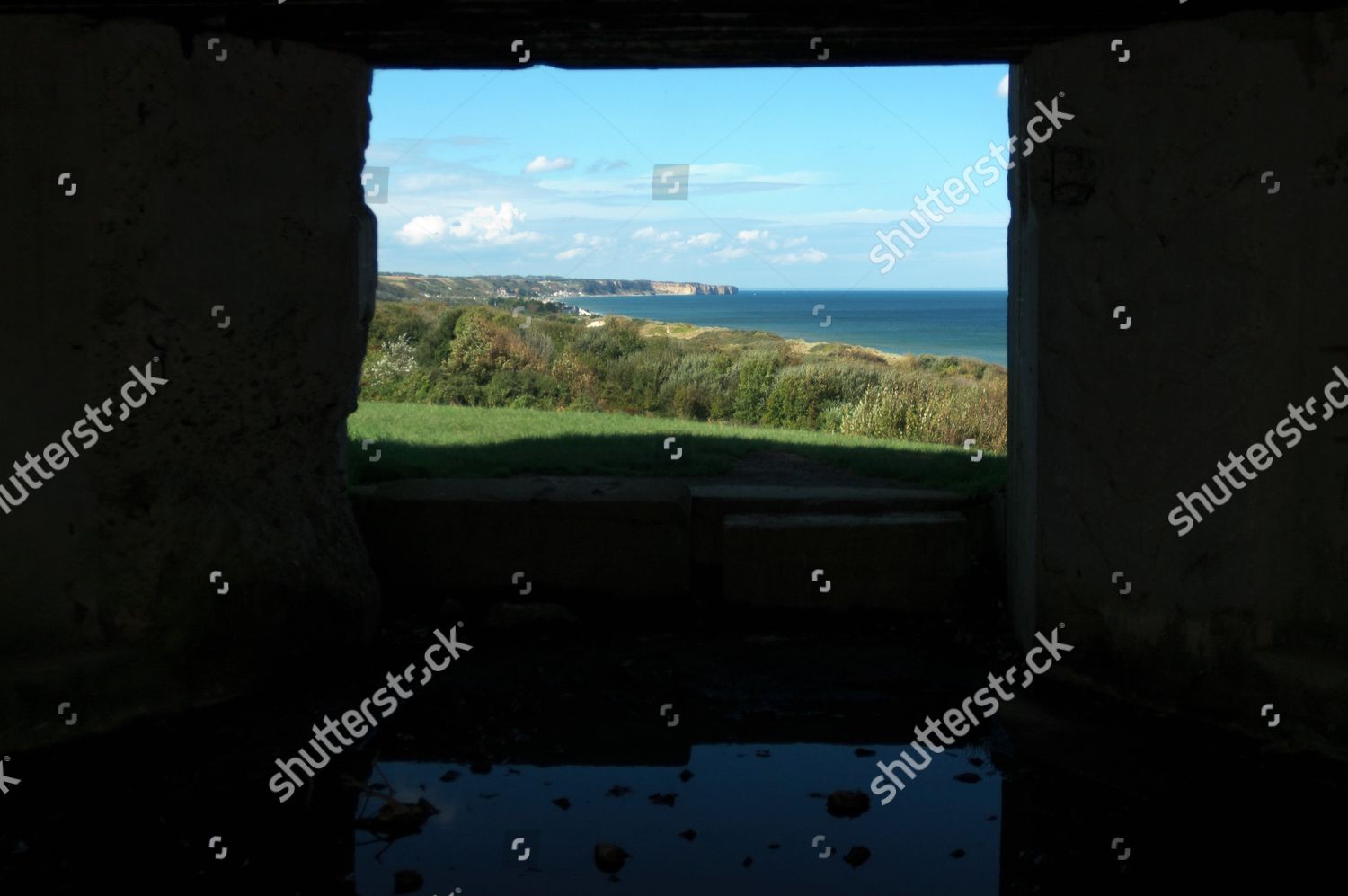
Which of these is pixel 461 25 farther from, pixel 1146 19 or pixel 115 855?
pixel 115 855

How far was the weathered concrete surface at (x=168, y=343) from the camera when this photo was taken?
172 inches

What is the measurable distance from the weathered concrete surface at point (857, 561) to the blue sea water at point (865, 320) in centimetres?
3408

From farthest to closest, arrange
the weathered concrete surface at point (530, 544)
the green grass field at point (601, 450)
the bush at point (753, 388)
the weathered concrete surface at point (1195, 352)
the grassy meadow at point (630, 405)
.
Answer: the bush at point (753, 388)
the grassy meadow at point (630, 405)
the green grass field at point (601, 450)
the weathered concrete surface at point (530, 544)
the weathered concrete surface at point (1195, 352)

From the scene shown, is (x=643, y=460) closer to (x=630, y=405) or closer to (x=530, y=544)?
(x=530, y=544)

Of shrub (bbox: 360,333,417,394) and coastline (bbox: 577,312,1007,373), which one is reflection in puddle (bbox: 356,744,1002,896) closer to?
shrub (bbox: 360,333,417,394)

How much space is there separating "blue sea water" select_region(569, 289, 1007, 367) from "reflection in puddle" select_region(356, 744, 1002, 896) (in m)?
36.1

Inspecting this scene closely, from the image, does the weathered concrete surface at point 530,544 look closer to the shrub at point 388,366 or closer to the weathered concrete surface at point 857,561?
the weathered concrete surface at point 857,561

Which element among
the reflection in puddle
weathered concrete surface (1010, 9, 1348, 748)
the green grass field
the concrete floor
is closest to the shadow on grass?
the green grass field

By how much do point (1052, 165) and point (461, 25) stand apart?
242cm

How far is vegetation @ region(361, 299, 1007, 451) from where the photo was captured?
1263 cm

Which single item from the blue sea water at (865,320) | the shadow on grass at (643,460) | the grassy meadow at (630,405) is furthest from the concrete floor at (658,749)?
the blue sea water at (865,320)

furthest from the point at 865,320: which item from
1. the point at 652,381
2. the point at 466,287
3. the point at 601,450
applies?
the point at 601,450

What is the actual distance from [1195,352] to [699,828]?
2606 millimetres

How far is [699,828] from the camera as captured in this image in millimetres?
3744
